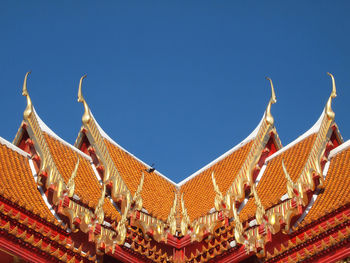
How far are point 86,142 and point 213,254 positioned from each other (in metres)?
5.48

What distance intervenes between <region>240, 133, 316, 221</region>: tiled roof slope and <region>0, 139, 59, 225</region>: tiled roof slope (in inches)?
153

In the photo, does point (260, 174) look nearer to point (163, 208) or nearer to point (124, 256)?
point (163, 208)

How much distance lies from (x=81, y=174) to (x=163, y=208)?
2.08m

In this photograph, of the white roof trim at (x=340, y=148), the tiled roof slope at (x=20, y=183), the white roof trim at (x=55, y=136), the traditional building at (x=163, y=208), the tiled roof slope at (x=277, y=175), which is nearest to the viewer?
the traditional building at (x=163, y=208)

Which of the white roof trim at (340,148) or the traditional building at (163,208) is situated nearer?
the traditional building at (163,208)

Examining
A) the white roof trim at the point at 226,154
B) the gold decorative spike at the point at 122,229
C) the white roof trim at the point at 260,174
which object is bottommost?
the gold decorative spike at the point at 122,229

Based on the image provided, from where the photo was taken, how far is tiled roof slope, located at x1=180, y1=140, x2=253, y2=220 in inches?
664

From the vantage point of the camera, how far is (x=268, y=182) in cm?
1605

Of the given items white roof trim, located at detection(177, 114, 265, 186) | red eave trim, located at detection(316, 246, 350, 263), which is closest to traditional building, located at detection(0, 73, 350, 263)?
red eave trim, located at detection(316, 246, 350, 263)

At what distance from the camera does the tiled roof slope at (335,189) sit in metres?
12.8

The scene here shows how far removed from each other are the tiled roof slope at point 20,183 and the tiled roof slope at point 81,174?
785mm

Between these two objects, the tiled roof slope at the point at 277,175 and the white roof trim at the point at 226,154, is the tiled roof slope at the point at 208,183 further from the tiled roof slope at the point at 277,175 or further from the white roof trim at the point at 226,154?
the tiled roof slope at the point at 277,175

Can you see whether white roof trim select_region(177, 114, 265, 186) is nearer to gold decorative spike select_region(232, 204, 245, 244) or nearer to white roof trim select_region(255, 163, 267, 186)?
white roof trim select_region(255, 163, 267, 186)

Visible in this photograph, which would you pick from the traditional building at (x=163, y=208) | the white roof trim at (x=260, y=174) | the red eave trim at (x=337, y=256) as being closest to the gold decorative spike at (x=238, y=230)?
the traditional building at (x=163, y=208)
